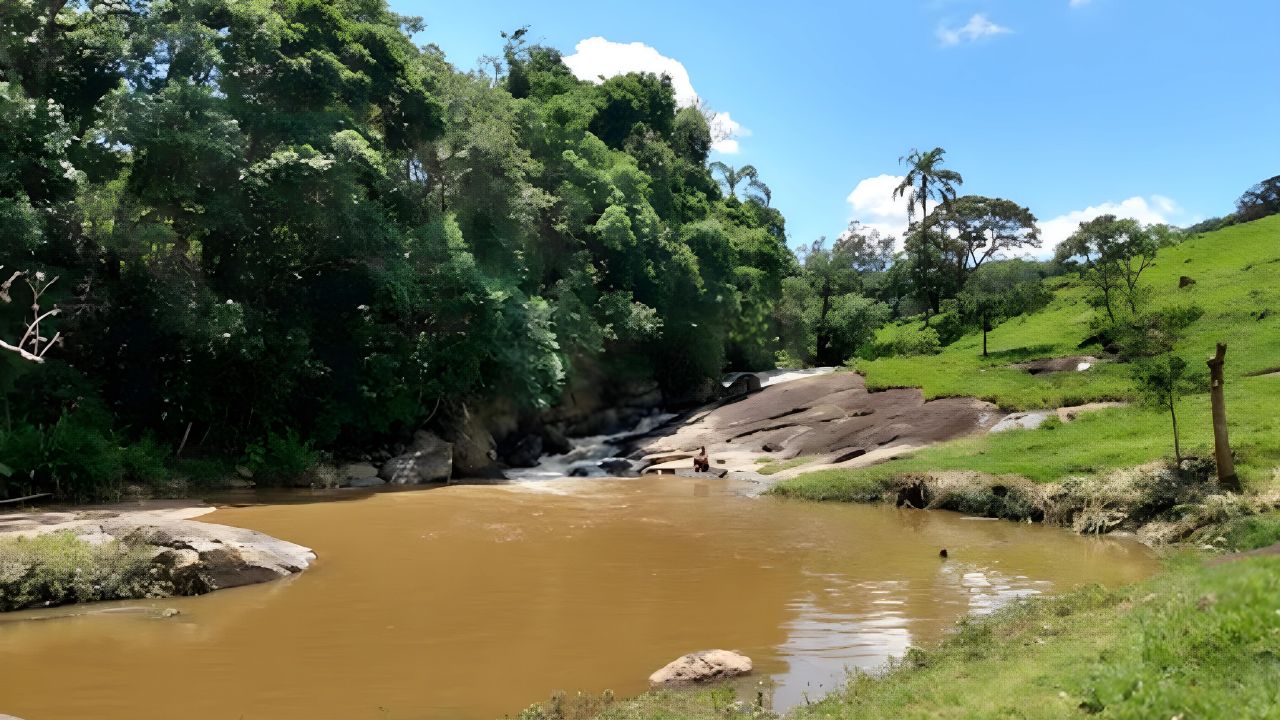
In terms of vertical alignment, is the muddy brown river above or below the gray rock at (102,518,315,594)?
below

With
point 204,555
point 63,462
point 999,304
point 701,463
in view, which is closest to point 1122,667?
point 204,555

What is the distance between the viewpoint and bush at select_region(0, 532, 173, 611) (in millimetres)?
10938

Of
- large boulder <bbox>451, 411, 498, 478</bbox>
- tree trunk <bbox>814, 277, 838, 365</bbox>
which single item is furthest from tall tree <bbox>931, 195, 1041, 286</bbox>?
large boulder <bbox>451, 411, 498, 478</bbox>

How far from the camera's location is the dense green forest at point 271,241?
21688 mm

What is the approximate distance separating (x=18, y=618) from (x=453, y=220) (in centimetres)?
2093

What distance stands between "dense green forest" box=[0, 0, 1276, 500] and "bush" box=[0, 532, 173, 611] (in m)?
4.67

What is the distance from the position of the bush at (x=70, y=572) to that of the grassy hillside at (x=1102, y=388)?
56.9ft

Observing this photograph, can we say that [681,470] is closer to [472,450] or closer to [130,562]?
[472,450]

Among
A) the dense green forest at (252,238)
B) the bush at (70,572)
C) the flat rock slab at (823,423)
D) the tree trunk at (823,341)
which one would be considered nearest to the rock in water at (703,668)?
the bush at (70,572)

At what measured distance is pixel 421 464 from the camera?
92.6 feet

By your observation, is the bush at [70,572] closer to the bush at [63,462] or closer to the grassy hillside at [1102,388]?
the bush at [63,462]

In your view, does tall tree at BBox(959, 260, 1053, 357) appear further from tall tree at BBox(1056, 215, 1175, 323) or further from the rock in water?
the rock in water

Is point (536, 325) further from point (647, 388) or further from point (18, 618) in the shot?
point (18, 618)

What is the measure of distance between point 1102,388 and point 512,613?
80.3 feet
